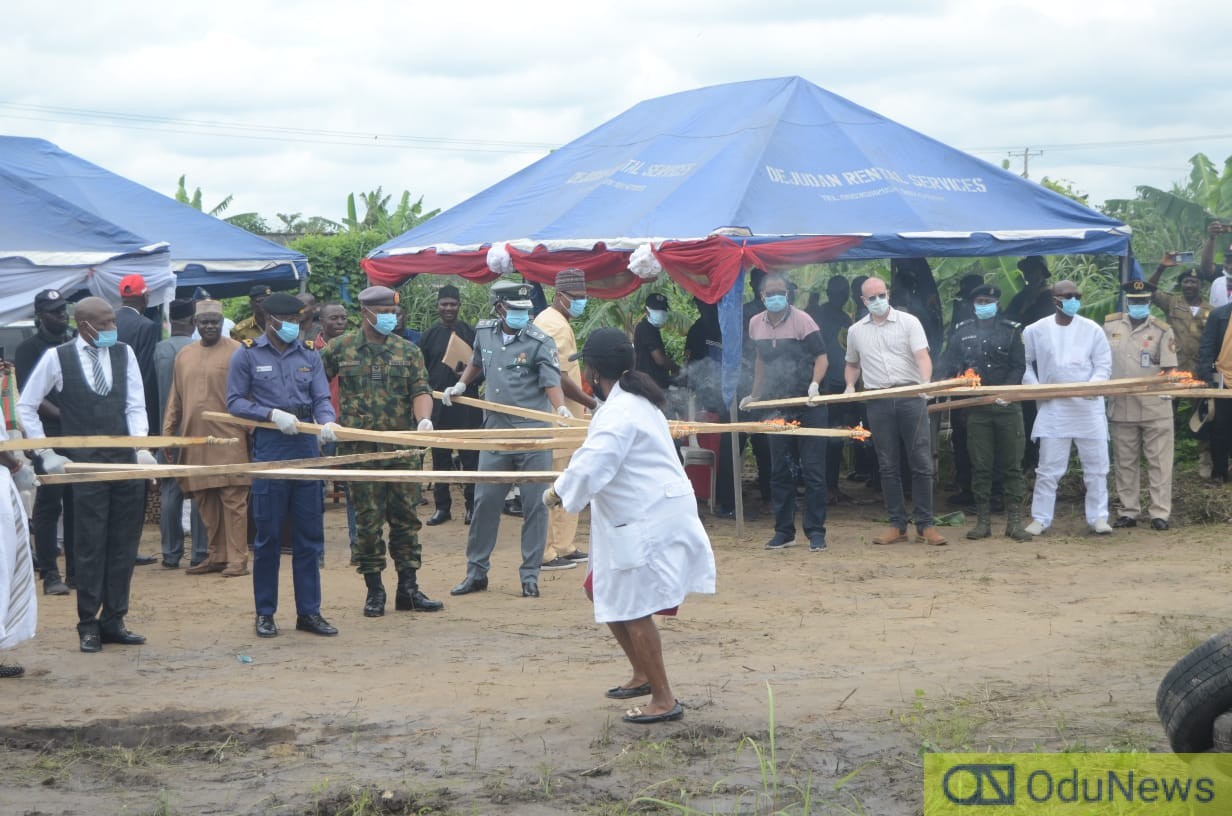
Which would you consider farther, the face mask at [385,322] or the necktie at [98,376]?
the face mask at [385,322]

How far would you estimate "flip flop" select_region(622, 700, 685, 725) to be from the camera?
591cm

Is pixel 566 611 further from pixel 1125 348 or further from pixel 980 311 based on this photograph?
pixel 1125 348

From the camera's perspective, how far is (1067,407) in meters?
11.0

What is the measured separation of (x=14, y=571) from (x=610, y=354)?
3277mm

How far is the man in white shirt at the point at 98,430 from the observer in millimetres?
7477

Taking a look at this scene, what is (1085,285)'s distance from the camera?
17.0 metres

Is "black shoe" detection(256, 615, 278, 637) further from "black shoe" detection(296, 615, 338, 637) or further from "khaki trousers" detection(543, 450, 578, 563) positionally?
"khaki trousers" detection(543, 450, 578, 563)

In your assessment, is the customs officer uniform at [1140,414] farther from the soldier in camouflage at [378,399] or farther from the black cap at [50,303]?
the black cap at [50,303]

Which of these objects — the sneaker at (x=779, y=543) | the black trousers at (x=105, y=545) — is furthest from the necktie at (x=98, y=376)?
the sneaker at (x=779, y=543)

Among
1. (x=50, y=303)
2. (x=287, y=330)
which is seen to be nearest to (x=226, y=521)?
(x=50, y=303)

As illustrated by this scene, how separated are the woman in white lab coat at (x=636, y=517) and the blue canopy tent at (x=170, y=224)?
8877 mm

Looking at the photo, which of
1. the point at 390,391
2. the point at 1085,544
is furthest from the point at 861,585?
the point at 390,391

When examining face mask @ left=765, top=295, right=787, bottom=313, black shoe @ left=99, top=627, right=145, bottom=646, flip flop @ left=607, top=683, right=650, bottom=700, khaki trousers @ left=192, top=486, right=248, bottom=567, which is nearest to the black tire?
flip flop @ left=607, top=683, right=650, bottom=700

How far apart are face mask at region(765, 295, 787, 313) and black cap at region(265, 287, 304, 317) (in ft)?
13.9
